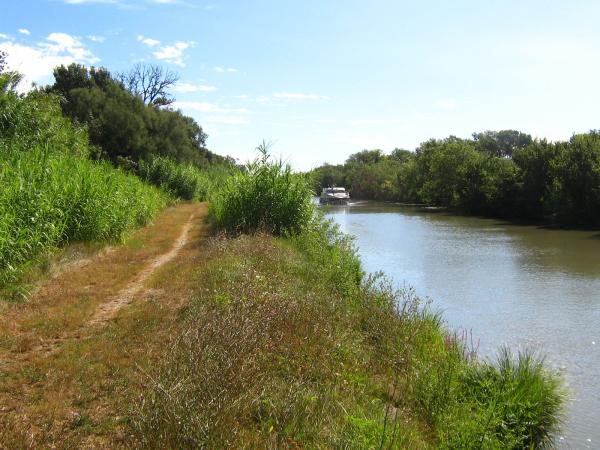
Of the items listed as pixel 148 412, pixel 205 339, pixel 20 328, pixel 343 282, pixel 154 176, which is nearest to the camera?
pixel 148 412

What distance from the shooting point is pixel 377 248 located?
26.4 meters

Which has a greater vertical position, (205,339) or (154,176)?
(154,176)

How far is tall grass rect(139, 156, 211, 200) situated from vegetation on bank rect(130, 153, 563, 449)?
2537 cm

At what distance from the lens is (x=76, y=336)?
7.18 metres

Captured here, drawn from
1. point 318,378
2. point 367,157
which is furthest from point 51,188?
point 367,157

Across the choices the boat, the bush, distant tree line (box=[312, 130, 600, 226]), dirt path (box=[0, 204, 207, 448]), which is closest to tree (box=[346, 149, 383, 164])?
distant tree line (box=[312, 130, 600, 226])

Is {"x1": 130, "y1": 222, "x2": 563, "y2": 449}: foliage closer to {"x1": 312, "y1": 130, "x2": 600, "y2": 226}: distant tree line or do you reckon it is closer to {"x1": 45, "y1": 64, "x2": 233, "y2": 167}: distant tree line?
{"x1": 312, "y1": 130, "x2": 600, "y2": 226}: distant tree line

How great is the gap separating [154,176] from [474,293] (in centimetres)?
2533

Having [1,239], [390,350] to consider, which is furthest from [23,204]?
[390,350]

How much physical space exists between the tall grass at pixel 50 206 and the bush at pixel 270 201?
341 centimetres

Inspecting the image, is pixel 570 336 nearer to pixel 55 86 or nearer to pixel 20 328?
pixel 20 328

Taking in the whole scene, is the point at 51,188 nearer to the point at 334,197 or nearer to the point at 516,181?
the point at 516,181

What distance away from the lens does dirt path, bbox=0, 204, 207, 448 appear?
476 centimetres

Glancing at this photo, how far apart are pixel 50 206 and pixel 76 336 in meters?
4.81
